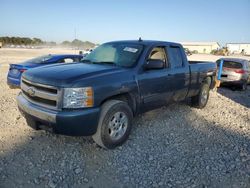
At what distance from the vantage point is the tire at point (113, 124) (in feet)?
13.7

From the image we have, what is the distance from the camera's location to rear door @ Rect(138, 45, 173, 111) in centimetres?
495

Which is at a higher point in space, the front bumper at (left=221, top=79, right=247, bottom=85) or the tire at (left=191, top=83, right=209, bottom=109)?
the tire at (left=191, top=83, right=209, bottom=109)

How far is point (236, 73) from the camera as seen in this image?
38.6ft

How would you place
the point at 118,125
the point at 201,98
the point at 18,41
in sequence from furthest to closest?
the point at 18,41 → the point at 201,98 → the point at 118,125

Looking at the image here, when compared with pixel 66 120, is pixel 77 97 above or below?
above

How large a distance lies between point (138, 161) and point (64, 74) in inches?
71.8

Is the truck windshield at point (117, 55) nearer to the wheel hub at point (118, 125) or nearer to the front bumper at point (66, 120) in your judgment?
the wheel hub at point (118, 125)

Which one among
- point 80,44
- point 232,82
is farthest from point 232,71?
point 80,44

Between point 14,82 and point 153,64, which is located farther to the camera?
point 14,82

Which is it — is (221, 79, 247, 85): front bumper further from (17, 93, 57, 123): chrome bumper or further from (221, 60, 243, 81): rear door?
(17, 93, 57, 123): chrome bumper

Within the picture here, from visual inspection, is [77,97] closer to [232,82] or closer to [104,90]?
[104,90]

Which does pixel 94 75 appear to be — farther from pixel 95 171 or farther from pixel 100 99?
pixel 95 171

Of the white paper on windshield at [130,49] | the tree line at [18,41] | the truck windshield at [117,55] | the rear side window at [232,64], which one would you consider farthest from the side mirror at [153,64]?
the tree line at [18,41]

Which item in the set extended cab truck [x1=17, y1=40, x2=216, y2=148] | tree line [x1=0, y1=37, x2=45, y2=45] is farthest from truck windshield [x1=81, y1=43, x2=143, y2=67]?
tree line [x1=0, y1=37, x2=45, y2=45]
